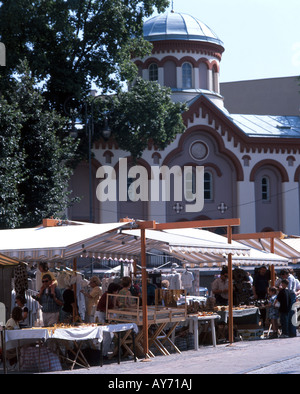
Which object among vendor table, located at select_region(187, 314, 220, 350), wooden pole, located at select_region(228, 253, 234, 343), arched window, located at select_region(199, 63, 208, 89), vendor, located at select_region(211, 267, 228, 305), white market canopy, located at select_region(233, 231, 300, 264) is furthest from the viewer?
arched window, located at select_region(199, 63, 208, 89)

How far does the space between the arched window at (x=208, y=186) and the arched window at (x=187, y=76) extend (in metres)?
5.34

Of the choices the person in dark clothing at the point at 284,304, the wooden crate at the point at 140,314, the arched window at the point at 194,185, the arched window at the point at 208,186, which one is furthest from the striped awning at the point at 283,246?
the arched window at the point at 208,186

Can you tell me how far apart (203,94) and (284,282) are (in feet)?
92.2

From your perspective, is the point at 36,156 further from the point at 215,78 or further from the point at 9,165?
the point at 215,78

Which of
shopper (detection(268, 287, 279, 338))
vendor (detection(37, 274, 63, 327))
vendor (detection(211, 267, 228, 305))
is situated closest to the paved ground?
vendor (detection(37, 274, 63, 327))

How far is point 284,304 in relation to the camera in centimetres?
1975

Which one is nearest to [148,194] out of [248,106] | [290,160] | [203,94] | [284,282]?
[203,94]

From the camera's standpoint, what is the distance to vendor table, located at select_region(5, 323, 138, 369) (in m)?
13.9

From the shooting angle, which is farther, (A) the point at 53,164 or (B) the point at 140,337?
Answer: (A) the point at 53,164

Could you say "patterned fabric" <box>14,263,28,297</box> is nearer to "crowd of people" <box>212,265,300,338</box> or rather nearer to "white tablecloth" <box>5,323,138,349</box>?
"white tablecloth" <box>5,323,138,349</box>

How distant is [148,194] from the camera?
1786 inches

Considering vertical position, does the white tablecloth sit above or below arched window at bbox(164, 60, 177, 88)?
below

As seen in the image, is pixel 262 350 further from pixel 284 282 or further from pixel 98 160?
pixel 98 160

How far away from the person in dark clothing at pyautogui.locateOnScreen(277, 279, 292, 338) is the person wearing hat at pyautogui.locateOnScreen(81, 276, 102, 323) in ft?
13.7
